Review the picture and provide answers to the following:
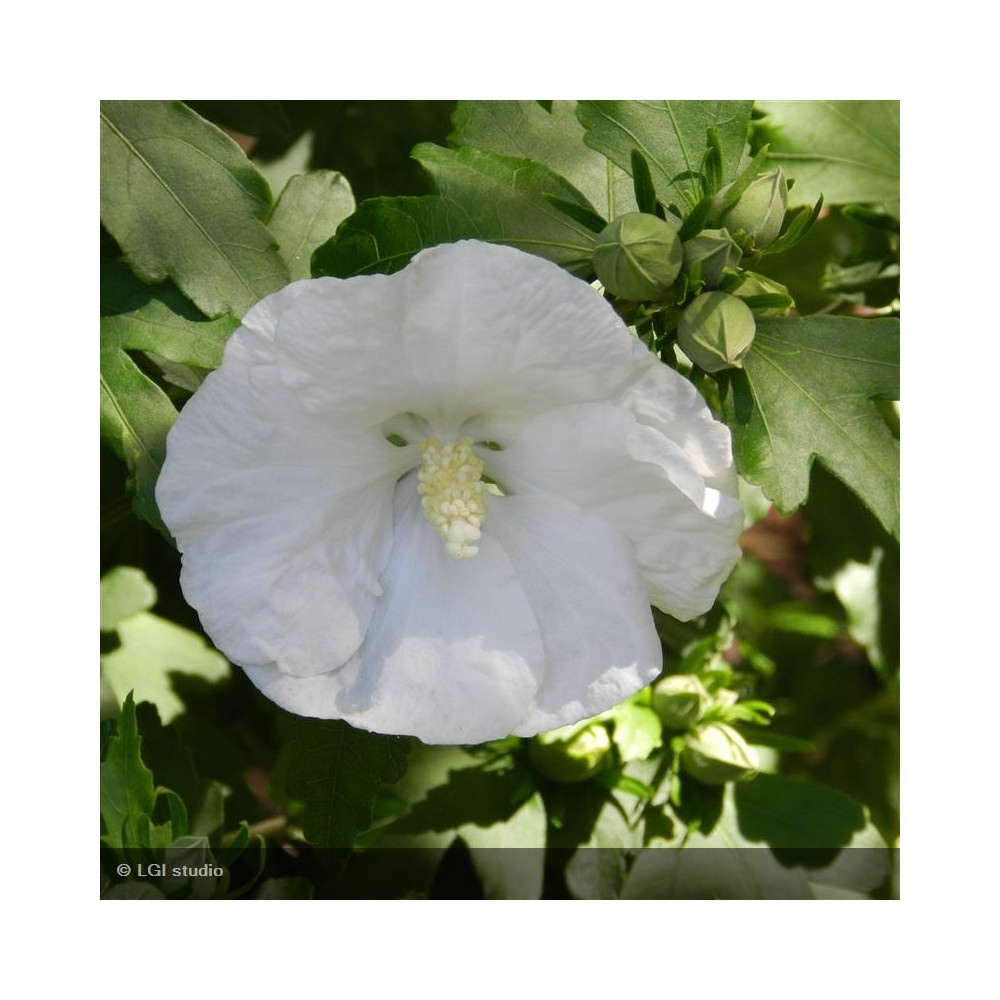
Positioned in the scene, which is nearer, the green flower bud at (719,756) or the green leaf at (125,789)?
the green leaf at (125,789)

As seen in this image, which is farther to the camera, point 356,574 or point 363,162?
point 363,162

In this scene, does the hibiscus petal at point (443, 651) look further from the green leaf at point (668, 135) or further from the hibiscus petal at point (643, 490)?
the green leaf at point (668, 135)

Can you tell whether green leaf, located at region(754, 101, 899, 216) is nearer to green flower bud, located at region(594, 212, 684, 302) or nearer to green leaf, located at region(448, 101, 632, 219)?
green leaf, located at region(448, 101, 632, 219)

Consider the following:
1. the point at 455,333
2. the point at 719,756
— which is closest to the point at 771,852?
the point at 719,756

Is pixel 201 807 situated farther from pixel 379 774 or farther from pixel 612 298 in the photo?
pixel 612 298

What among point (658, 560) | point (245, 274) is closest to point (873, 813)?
point (658, 560)

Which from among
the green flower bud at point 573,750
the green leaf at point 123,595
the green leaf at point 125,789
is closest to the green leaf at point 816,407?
the green flower bud at point 573,750
